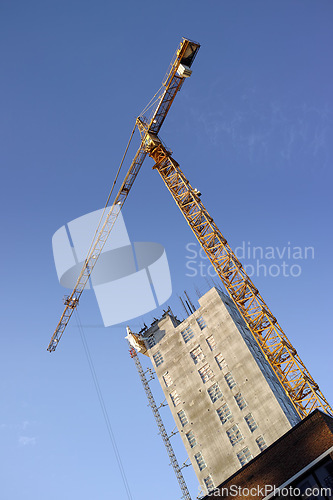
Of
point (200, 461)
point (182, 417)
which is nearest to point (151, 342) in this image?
point (182, 417)

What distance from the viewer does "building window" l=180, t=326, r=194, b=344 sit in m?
63.2

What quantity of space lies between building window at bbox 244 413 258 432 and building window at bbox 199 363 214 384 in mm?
7582

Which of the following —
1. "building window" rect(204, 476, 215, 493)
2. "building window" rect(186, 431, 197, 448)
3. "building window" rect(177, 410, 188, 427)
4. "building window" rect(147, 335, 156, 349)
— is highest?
"building window" rect(147, 335, 156, 349)

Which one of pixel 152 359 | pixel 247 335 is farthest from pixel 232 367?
pixel 152 359

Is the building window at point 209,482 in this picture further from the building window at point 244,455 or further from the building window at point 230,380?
the building window at point 230,380

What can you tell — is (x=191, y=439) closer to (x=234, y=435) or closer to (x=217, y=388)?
(x=234, y=435)

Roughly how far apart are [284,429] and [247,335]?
566 inches

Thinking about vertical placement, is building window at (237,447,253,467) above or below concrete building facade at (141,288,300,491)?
below

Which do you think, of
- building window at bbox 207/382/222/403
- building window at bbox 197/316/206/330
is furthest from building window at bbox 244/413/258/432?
building window at bbox 197/316/206/330

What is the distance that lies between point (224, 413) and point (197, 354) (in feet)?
30.2

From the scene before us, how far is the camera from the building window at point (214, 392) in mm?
56319

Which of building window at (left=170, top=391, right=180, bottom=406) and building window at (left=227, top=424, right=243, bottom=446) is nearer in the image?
building window at (left=227, top=424, right=243, bottom=446)

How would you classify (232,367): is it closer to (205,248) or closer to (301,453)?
(205,248)

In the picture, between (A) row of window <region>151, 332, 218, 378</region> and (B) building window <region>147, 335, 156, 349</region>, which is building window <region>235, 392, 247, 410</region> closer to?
(A) row of window <region>151, 332, 218, 378</region>
